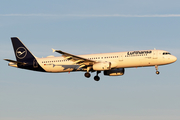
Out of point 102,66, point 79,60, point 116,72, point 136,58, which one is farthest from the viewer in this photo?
point 116,72

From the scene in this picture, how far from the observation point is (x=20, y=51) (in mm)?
66750

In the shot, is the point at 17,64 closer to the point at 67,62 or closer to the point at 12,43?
the point at 12,43

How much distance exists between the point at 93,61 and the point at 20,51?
1571 centimetres

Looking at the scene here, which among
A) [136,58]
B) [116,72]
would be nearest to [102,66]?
[136,58]

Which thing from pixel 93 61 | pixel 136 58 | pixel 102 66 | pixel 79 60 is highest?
pixel 136 58

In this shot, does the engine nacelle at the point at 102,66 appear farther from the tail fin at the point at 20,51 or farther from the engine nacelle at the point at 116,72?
the tail fin at the point at 20,51

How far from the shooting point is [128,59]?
59.5 metres

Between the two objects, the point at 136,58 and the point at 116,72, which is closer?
the point at 136,58

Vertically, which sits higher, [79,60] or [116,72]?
[79,60]

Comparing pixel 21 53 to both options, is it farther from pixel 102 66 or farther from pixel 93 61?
pixel 102 66

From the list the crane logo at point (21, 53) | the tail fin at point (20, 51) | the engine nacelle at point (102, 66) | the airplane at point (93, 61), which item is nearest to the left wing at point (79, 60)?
the airplane at point (93, 61)

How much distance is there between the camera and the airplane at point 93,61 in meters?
59.4

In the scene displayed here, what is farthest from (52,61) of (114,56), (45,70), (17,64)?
(114,56)

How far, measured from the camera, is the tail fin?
66000 mm
